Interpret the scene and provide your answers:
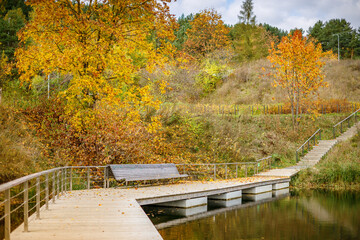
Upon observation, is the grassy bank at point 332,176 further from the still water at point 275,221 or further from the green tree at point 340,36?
the green tree at point 340,36

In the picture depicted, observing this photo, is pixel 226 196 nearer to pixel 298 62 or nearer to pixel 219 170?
pixel 219 170

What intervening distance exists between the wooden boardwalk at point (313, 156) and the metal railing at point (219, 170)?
28.8 inches

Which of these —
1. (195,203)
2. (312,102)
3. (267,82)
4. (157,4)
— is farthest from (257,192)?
(267,82)

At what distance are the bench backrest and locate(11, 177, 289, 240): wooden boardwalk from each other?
25.7 inches

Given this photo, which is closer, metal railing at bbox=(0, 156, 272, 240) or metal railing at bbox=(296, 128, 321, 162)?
metal railing at bbox=(0, 156, 272, 240)

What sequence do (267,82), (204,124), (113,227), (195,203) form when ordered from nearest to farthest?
1. (113,227)
2. (195,203)
3. (204,124)
4. (267,82)

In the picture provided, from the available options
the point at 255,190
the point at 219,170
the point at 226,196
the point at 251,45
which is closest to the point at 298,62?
the point at 219,170

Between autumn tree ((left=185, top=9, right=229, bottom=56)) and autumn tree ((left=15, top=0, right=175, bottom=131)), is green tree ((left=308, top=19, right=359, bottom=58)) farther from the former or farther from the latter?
autumn tree ((left=15, top=0, right=175, bottom=131))

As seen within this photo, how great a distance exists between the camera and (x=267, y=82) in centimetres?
3691

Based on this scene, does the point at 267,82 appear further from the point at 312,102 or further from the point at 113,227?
the point at 113,227

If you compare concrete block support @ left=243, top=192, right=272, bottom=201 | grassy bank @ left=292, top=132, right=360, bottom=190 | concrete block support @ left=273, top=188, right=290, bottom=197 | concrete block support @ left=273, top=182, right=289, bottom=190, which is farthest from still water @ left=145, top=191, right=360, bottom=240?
grassy bank @ left=292, top=132, right=360, bottom=190

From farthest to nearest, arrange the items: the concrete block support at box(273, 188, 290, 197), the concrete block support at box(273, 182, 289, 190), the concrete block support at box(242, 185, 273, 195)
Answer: the concrete block support at box(273, 182, 289, 190) → the concrete block support at box(273, 188, 290, 197) → the concrete block support at box(242, 185, 273, 195)

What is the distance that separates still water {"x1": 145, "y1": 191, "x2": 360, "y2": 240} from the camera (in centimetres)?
985

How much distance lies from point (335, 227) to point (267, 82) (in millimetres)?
27204
